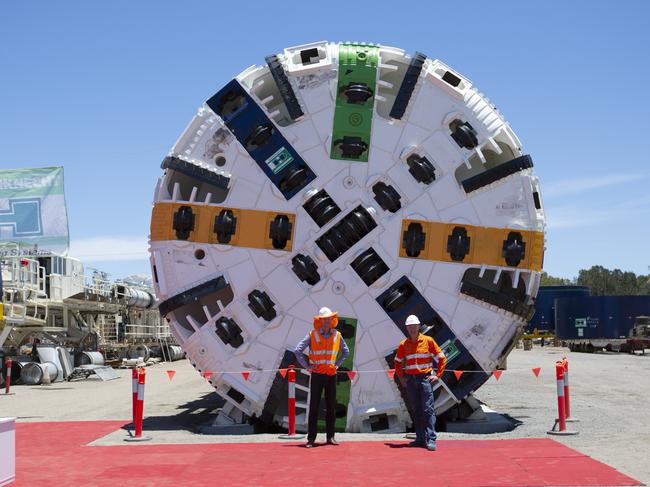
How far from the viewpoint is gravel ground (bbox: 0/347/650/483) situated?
1112 cm

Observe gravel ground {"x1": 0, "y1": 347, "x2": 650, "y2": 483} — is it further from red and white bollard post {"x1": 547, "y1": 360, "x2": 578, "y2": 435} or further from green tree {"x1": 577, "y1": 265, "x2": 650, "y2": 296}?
green tree {"x1": 577, "y1": 265, "x2": 650, "y2": 296}

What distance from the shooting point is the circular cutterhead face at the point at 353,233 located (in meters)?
12.0

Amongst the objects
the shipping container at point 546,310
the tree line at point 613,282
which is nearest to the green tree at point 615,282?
the tree line at point 613,282

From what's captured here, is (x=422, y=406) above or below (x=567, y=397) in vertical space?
above

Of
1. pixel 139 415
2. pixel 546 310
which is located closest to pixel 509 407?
pixel 139 415

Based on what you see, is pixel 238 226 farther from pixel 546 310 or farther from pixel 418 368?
pixel 546 310

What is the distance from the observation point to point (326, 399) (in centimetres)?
1101

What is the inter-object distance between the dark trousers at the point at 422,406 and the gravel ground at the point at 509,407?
0.86 m

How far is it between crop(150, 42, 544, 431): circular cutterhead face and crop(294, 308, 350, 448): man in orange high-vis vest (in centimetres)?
99

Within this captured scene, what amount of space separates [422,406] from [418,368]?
0.47 m

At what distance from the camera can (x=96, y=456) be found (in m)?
10.4

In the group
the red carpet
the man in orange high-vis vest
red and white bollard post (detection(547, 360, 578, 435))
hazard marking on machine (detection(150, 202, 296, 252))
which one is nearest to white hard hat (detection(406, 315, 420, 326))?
the man in orange high-vis vest

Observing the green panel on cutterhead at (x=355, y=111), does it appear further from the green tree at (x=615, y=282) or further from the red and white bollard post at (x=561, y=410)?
the green tree at (x=615, y=282)

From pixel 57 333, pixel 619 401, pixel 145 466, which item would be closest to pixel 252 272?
pixel 145 466
